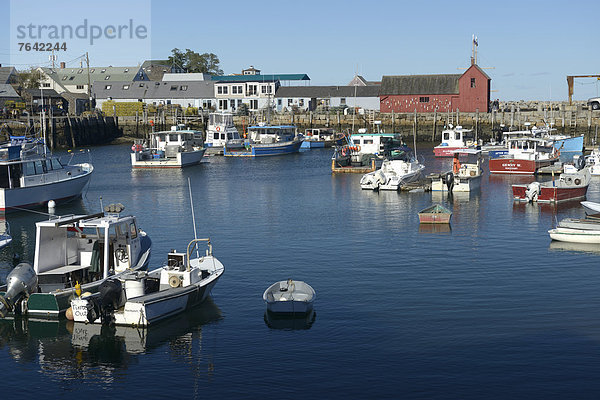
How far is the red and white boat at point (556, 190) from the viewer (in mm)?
42844

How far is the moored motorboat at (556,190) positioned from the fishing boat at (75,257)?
86.8 ft

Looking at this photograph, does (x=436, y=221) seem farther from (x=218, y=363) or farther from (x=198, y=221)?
(x=218, y=363)

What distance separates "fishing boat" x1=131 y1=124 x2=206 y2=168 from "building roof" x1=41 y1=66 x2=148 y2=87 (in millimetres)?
52333

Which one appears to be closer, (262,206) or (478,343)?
(478,343)

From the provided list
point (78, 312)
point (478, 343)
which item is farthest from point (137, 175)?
point (478, 343)

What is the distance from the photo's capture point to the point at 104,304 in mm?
20766

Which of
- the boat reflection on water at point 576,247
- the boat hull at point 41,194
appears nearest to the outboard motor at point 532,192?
the boat reflection on water at point 576,247

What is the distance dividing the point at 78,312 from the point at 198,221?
1878 centimetres

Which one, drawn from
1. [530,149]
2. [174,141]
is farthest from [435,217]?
[174,141]

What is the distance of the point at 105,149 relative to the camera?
317 feet

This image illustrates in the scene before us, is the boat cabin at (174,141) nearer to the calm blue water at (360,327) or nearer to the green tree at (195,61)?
the calm blue water at (360,327)

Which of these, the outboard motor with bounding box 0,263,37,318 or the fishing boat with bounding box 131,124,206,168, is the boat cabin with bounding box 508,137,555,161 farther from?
the outboard motor with bounding box 0,263,37,318

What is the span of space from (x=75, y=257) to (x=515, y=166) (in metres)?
43.7

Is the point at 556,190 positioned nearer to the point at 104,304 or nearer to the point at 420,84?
the point at 104,304
